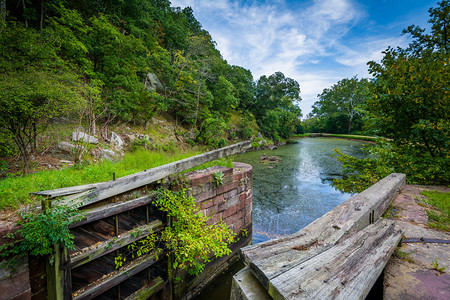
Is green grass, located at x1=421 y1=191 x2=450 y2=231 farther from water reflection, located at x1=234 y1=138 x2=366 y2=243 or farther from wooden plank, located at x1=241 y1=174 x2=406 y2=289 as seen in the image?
→ water reflection, located at x1=234 y1=138 x2=366 y2=243

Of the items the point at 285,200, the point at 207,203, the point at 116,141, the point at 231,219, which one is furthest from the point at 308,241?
the point at 116,141

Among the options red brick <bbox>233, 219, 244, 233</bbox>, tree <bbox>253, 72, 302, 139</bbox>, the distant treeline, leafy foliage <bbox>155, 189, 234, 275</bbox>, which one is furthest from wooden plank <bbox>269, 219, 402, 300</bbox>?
tree <bbox>253, 72, 302, 139</bbox>

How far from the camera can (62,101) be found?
4.21 metres

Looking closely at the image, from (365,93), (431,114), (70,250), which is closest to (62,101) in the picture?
(70,250)

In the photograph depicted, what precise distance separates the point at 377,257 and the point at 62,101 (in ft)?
20.1

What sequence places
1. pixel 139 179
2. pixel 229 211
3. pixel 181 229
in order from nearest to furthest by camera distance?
1. pixel 139 179
2. pixel 181 229
3. pixel 229 211

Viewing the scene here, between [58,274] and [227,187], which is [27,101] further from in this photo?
[227,187]

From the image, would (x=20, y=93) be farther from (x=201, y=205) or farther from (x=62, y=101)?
(x=201, y=205)

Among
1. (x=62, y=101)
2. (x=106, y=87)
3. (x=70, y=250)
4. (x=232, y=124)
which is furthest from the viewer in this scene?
(x=232, y=124)

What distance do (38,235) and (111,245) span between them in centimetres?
91

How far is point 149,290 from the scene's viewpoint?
3.01m

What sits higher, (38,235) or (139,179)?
(139,179)

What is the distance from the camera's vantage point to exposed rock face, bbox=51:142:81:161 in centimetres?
507

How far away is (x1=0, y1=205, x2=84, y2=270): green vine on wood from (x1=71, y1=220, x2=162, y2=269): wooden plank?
1.04ft
